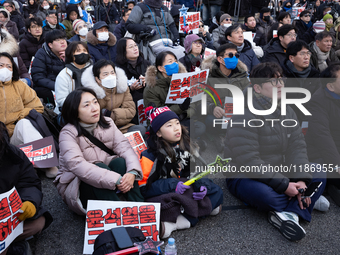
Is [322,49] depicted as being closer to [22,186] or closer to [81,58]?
[81,58]

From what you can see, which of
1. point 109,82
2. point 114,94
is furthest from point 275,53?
point 109,82

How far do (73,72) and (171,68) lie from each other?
1.28 meters

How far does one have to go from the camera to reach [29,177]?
2.64 metres

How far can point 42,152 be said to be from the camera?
144 inches

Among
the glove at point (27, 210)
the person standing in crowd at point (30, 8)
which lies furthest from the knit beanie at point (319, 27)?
the person standing in crowd at point (30, 8)

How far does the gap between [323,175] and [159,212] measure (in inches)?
66.9

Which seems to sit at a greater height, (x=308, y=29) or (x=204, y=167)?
(x=308, y=29)

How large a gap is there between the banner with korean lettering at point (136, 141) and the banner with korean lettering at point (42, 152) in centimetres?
85

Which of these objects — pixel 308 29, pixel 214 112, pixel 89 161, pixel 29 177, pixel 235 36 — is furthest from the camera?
pixel 308 29

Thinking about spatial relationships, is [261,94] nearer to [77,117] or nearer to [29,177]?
[77,117]

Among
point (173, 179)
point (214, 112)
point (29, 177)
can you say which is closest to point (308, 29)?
point (214, 112)

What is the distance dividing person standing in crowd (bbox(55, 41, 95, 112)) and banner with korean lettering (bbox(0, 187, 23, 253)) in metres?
1.83

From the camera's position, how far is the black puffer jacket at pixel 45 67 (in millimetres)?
4891

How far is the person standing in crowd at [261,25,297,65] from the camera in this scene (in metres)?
5.48
